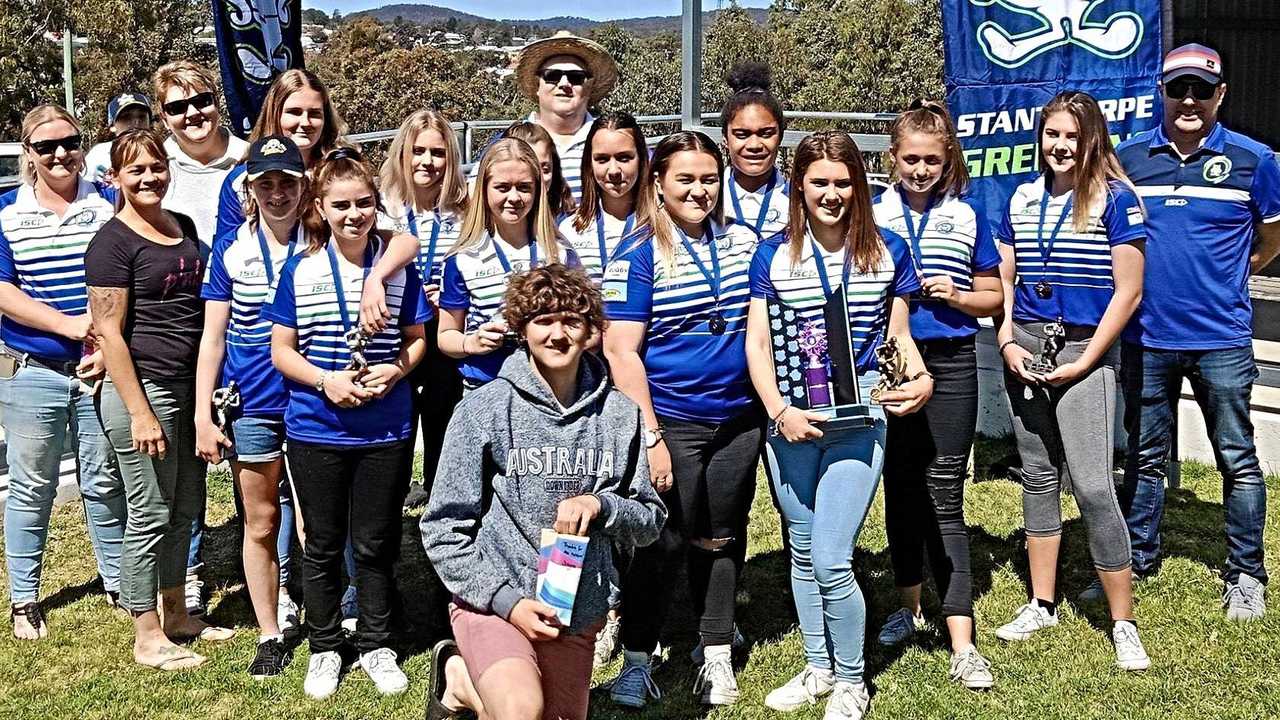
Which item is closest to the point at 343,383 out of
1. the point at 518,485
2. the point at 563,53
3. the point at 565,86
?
the point at 518,485

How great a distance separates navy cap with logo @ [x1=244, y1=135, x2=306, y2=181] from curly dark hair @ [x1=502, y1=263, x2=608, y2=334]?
1049mm

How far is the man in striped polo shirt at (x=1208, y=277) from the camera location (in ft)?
15.6

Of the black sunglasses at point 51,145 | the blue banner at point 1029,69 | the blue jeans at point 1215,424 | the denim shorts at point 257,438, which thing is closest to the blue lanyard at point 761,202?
the blue jeans at point 1215,424

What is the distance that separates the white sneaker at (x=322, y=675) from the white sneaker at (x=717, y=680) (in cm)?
120

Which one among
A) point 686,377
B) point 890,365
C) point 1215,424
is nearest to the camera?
point 890,365

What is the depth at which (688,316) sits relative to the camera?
4035 mm

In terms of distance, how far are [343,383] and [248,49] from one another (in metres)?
3.31

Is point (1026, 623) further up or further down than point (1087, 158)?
further down

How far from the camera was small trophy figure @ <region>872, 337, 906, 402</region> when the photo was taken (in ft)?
13.0

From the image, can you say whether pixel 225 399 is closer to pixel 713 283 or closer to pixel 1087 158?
pixel 713 283

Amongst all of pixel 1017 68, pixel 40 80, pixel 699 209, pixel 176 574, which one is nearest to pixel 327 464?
pixel 176 574

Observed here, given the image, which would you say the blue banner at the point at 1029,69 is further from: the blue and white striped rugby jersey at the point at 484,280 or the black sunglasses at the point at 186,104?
the black sunglasses at the point at 186,104

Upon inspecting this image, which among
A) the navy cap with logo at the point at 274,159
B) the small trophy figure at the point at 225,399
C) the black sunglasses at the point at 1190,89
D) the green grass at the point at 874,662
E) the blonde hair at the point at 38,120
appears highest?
the black sunglasses at the point at 1190,89

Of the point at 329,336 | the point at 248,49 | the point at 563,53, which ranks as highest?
the point at 248,49
